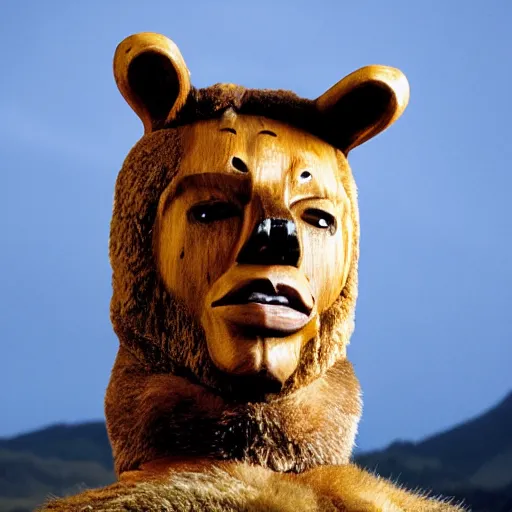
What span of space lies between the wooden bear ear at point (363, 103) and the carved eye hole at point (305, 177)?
0.12 m

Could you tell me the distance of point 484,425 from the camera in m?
3.85

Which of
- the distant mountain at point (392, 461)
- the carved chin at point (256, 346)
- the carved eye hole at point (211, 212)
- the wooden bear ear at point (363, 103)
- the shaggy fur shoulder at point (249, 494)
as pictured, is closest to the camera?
the shaggy fur shoulder at point (249, 494)

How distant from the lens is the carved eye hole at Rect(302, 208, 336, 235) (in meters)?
1.66

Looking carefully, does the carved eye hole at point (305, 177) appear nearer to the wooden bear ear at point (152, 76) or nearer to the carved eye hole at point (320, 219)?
the carved eye hole at point (320, 219)

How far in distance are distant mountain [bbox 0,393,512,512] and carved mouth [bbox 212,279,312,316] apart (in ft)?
6.26

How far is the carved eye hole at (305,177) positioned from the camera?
1.67 metres

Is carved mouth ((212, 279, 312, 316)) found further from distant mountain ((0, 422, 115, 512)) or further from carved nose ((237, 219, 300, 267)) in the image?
distant mountain ((0, 422, 115, 512))

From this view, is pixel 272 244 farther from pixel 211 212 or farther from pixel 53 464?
pixel 53 464

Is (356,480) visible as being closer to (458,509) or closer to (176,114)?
(458,509)

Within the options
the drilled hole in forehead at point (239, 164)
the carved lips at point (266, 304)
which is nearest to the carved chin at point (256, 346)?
the carved lips at point (266, 304)

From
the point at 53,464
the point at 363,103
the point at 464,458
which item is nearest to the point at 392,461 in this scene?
the point at 464,458

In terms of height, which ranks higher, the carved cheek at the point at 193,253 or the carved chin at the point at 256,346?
the carved cheek at the point at 193,253

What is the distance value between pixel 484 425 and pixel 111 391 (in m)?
2.37

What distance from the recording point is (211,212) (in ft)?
5.37
